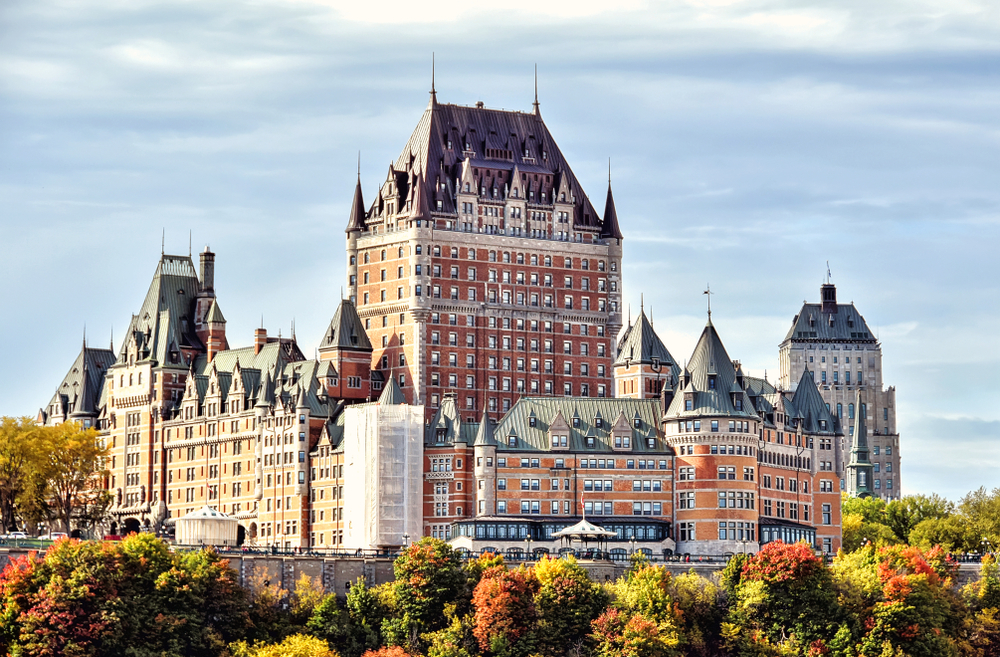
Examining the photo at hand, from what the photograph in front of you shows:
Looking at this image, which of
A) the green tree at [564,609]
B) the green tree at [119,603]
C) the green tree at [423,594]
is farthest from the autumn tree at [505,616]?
the green tree at [119,603]

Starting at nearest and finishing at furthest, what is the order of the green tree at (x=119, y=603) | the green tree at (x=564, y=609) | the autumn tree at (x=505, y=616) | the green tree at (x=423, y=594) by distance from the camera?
the green tree at (x=119, y=603)
the autumn tree at (x=505, y=616)
the green tree at (x=564, y=609)
the green tree at (x=423, y=594)

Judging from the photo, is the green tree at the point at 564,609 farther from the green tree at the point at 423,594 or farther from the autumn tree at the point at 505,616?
the green tree at the point at 423,594

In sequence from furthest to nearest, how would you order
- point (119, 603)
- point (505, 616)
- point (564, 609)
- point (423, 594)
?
point (423, 594) → point (564, 609) → point (505, 616) → point (119, 603)

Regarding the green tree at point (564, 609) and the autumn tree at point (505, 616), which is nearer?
the autumn tree at point (505, 616)

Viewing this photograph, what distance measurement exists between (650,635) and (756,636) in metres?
10.3

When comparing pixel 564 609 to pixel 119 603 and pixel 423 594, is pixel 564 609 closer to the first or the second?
pixel 423 594

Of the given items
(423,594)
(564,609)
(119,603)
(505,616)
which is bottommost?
(505,616)

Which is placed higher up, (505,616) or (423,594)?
(423,594)

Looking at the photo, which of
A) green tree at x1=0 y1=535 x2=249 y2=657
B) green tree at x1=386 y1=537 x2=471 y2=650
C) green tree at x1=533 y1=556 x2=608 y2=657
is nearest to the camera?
green tree at x1=0 y1=535 x2=249 y2=657

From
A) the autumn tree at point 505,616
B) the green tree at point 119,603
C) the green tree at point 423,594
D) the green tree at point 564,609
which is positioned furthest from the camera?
the green tree at point 423,594

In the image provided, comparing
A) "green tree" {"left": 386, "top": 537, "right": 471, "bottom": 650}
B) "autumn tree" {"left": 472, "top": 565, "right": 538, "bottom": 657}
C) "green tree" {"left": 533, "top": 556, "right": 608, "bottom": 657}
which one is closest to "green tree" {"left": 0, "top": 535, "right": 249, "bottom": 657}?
"green tree" {"left": 386, "top": 537, "right": 471, "bottom": 650}

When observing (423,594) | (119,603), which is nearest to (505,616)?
(423,594)

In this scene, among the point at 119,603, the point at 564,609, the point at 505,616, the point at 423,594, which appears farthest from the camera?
the point at 423,594

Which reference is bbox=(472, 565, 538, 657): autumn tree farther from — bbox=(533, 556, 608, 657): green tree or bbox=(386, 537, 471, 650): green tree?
bbox=(386, 537, 471, 650): green tree
